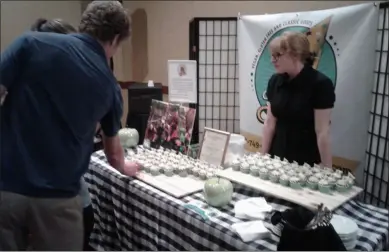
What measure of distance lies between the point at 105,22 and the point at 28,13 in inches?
46.1

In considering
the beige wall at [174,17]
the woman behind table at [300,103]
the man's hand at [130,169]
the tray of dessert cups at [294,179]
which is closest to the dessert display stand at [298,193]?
the tray of dessert cups at [294,179]

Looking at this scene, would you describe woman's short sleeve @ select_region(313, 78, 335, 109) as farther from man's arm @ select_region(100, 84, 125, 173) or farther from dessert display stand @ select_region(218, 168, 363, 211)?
man's arm @ select_region(100, 84, 125, 173)

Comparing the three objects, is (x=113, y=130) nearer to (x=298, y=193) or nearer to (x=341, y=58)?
(x=298, y=193)

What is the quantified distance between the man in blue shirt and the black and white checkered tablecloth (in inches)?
12.0

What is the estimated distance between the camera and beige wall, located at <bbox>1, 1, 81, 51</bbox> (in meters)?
1.41

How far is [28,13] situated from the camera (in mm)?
1893

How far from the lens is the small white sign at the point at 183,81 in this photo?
1.91 m

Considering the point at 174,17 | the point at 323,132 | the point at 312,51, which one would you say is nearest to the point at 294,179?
the point at 323,132

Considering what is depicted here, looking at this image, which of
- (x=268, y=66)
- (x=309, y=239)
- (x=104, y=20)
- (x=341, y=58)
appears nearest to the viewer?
(x=309, y=239)

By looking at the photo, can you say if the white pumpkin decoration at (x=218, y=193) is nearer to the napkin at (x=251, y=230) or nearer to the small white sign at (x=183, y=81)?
the napkin at (x=251, y=230)

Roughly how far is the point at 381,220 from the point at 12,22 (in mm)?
1545

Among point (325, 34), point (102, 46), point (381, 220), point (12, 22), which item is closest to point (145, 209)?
point (102, 46)

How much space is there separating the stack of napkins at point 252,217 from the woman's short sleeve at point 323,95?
0.47 metres

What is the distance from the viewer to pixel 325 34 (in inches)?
64.1
